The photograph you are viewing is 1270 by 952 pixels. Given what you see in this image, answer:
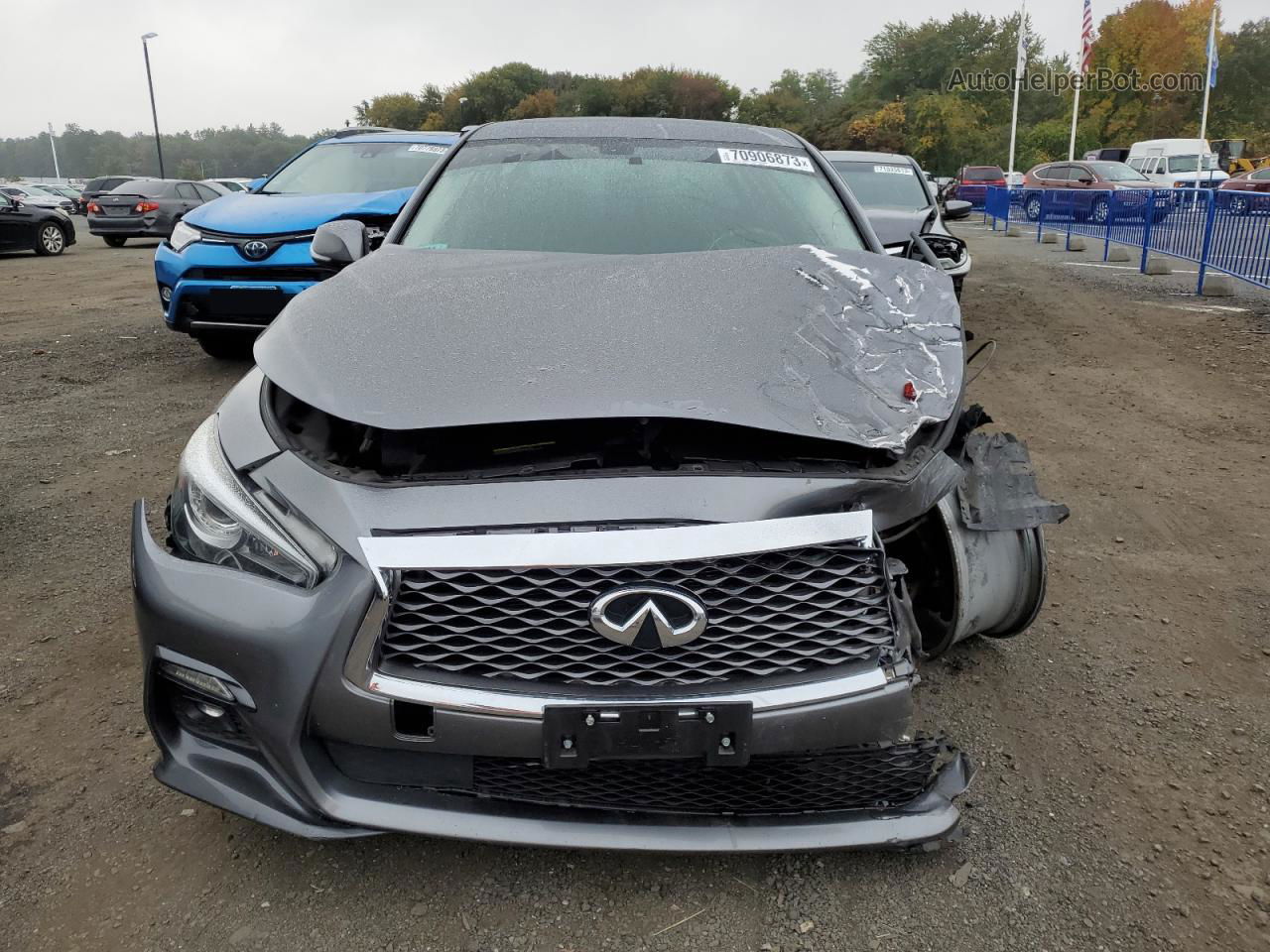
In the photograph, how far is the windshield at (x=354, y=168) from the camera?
21.9 feet

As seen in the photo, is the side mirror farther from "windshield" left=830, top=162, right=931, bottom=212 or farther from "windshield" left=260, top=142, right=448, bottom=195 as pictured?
"windshield" left=830, top=162, right=931, bottom=212

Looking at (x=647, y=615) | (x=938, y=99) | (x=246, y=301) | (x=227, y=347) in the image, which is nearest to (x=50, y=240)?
(x=227, y=347)

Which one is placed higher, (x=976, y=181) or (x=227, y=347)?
(x=976, y=181)

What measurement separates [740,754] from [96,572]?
110 inches

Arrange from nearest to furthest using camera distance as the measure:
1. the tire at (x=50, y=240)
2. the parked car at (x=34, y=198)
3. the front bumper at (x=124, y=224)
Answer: the tire at (x=50, y=240) < the parked car at (x=34, y=198) < the front bumper at (x=124, y=224)

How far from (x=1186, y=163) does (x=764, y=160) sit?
3083 cm

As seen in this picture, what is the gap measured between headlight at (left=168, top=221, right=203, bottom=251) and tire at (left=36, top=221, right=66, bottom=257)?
42.2 ft

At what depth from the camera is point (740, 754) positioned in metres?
1.72

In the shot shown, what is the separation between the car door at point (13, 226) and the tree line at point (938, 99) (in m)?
29.4

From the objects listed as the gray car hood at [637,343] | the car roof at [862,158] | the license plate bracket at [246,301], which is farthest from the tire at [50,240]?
the gray car hood at [637,343]

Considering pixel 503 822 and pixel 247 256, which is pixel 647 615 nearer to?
pixel 503 822

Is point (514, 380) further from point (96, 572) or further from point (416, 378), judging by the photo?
point (96, 572)

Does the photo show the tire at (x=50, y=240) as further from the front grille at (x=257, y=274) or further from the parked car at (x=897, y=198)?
the parked car at (x=897, y=198)

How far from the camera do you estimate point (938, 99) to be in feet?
186
